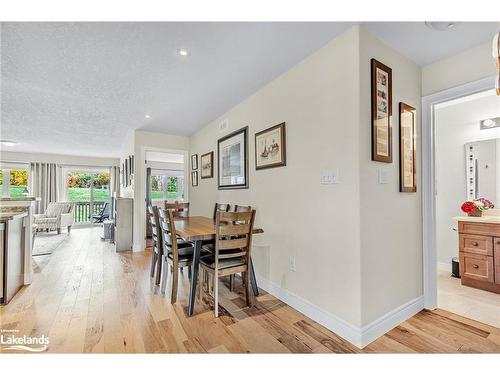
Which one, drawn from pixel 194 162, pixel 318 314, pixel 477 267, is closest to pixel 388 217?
pixel 318 314

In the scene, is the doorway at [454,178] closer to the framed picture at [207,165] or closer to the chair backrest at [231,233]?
the chair backrest at [231,233]

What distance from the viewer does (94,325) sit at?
191cm

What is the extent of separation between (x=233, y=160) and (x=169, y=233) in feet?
4.71

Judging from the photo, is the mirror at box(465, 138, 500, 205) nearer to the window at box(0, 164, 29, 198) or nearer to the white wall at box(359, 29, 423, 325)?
the white wall at box(359, 29, 423, 325)

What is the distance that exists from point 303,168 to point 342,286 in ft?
3.32

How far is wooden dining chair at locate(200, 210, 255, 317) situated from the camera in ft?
6.84

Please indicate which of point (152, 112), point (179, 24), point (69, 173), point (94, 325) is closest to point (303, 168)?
point (179, 24)

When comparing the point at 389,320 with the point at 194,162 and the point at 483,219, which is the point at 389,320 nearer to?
the point at 483,219

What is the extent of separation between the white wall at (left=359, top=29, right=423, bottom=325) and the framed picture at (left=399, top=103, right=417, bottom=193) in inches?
1.9

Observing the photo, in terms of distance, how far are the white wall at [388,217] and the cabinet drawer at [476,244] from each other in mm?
996

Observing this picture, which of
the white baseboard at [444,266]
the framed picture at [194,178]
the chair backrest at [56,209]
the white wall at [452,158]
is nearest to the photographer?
the white wall at [452,158]

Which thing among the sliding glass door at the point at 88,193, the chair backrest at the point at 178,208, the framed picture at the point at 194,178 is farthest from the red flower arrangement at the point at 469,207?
the sliding glass door at the point at 88,193

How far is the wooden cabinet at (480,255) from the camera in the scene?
2.50 meters

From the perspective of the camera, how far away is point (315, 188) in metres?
2.06
